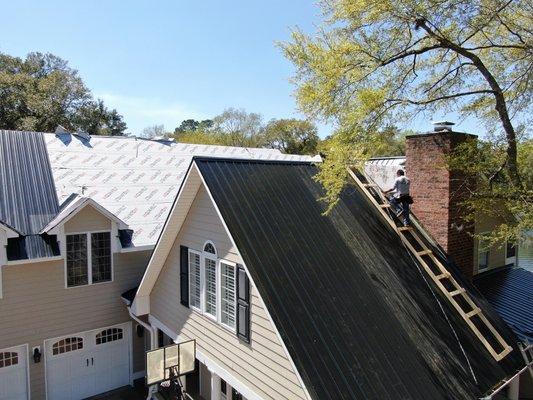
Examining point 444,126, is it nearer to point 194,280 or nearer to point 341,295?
point 341,295

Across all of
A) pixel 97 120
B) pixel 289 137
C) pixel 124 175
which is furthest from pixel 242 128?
pixel 124 175

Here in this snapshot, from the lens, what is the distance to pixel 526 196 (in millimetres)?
9805

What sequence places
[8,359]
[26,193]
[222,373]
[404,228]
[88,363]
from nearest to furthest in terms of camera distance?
[222,373]
[404,228]
[8,359]
[26,193]
[88,363]

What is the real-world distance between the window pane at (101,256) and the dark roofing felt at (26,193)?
1.14 m

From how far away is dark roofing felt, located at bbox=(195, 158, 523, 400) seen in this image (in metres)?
5.83

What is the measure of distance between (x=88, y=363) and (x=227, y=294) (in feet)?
23.3

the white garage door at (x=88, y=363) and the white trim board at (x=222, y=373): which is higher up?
the white trim board at (x=222, y=373)

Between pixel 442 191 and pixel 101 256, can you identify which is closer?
pixel 442 191

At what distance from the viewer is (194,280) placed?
9.07 metres

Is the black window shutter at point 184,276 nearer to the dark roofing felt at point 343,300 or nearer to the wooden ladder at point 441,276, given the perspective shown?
the dark roofing felt at point 343,300

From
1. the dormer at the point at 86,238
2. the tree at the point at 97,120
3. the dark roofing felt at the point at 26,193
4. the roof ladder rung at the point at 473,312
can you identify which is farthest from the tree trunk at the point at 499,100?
the tree at the point at 97,120

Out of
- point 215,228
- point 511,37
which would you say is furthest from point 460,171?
point 215,228

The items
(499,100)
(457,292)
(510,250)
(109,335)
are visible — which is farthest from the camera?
(510,250)

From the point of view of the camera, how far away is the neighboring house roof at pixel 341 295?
5848mm
